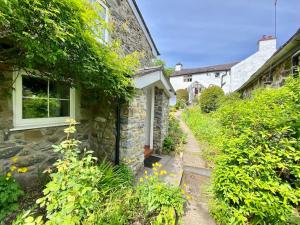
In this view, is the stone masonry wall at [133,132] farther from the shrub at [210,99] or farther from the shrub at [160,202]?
the shrub at [210,99]

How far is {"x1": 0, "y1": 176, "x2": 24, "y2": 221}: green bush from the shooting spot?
247 cm

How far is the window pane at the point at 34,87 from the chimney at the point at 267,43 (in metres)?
23.2

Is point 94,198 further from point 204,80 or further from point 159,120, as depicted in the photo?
point 204,80

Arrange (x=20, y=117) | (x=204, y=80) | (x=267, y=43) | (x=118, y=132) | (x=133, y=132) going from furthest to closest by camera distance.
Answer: (x=204, y=80)
(x=267, y=43)
(x=133, y=132)
(x=118, y=132)
(x=20, y=117)

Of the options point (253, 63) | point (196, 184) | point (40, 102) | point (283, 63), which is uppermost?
point (253, 63)

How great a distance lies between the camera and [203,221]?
10.8 feet

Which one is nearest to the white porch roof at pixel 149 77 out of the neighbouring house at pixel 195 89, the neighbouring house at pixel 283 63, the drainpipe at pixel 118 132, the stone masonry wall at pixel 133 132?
the stone masonry wall at pixel 133 132

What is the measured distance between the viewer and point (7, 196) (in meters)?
2.53

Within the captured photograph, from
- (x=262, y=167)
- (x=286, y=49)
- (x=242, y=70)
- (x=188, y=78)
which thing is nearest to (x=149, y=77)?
(x=262, y=167)

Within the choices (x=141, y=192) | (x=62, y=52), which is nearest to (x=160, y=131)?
(x=141, y=192)

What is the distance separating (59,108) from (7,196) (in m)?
2.02

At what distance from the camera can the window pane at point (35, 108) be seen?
10.8ft

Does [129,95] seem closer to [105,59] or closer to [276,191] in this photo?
[105,59]

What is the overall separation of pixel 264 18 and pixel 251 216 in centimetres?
785
